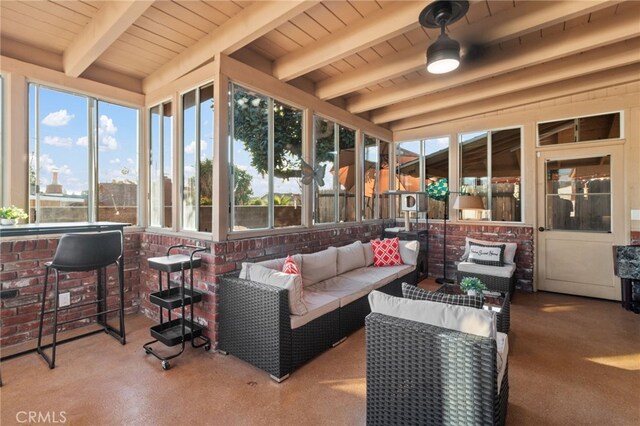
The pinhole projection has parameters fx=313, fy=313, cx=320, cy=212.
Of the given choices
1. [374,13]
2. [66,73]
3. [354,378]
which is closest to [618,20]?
[374,13]

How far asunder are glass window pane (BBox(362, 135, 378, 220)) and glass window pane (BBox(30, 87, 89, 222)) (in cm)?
392

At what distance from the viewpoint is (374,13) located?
2.71m

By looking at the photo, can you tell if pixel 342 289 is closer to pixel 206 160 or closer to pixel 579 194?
pixel 206 160

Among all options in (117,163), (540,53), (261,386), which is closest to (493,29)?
(540,53)

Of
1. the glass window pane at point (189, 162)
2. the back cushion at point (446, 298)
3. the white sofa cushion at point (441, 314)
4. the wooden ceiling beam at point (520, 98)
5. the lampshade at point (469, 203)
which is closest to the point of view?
the white sofa cushion at point (441, 314)

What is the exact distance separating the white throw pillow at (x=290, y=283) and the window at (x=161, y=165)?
1.66 meters

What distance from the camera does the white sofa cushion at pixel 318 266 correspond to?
11.4ft

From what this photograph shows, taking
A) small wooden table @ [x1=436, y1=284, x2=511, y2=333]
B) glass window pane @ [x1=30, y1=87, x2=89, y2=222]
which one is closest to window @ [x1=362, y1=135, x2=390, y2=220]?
small wooden table @ [x1=436, y1=284, x2=511, y2=333]

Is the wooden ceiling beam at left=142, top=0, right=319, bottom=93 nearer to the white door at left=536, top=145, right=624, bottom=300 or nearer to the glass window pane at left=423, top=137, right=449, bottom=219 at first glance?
the glass window pane at left=423, top=137, right=449, bottom=219

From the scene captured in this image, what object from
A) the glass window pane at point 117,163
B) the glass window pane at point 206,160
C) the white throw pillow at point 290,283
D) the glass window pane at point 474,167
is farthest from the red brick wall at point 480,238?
→ the glass window pane at point 117,163

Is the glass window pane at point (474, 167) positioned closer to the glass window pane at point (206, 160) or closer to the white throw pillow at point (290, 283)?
the white throw pillow at point (290, 283)

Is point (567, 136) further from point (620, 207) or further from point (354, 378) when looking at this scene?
point (354, 378)

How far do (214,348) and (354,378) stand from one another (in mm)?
1363

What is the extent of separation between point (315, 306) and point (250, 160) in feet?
5.83
